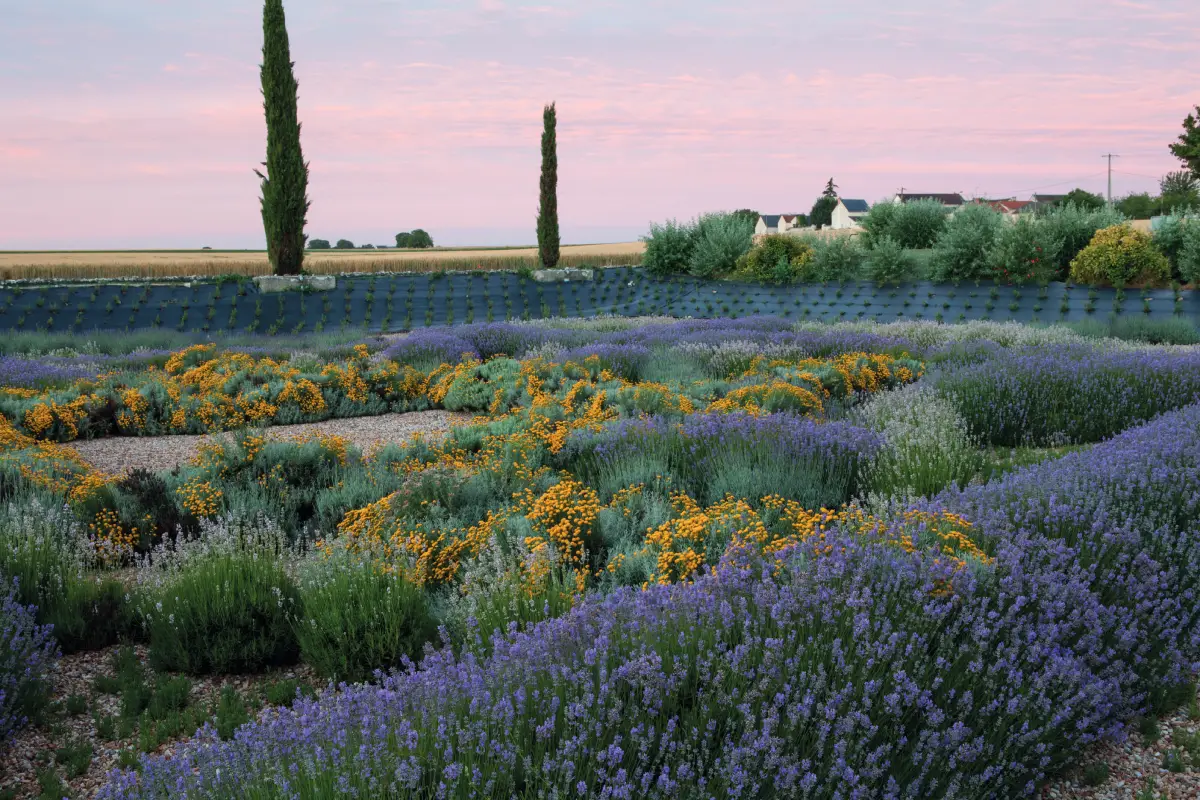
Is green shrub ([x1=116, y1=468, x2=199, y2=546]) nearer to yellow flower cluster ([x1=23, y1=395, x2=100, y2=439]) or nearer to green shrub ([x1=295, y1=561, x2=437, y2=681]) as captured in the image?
green shrub ([x1=295, y1=561, x2=437, y2=681])

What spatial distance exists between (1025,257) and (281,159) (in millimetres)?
17012

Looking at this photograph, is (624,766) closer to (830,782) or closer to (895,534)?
(830,782)

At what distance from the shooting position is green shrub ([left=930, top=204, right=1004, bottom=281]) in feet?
64.8

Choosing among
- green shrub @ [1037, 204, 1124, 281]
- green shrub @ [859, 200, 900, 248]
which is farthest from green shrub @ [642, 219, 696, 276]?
green shrub @ [1037, 204, 1124, 281]

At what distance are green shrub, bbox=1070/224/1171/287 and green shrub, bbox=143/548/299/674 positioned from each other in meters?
17.9

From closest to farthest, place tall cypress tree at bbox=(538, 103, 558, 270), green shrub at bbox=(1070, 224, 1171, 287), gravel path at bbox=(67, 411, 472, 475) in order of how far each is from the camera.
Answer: gravel path at bbox=(67, 411, 472, 475), green shrub at bbox=(1070, 224, 1171, 287), tall cypress tree at bbox=(538, 103, 558, 270)

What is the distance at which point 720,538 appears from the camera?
4.95 metres

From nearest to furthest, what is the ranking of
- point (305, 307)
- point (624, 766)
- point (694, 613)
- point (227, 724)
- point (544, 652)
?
point (624, 766)
point (544, 652)
point (694, 613)
point (227, 724)
point (305, 307)

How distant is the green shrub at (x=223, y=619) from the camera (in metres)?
4.59

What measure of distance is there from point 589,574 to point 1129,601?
2.56m

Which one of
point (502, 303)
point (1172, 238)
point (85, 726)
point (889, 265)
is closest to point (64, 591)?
point (85, 726)

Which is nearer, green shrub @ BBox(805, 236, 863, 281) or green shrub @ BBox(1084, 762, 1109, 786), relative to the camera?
green shrub @ BBox(1084, 762, 1109, 786)

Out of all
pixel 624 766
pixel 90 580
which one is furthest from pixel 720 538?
pixel 90 580

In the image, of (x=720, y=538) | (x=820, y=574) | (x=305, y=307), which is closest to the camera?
(x=820, y=574)
